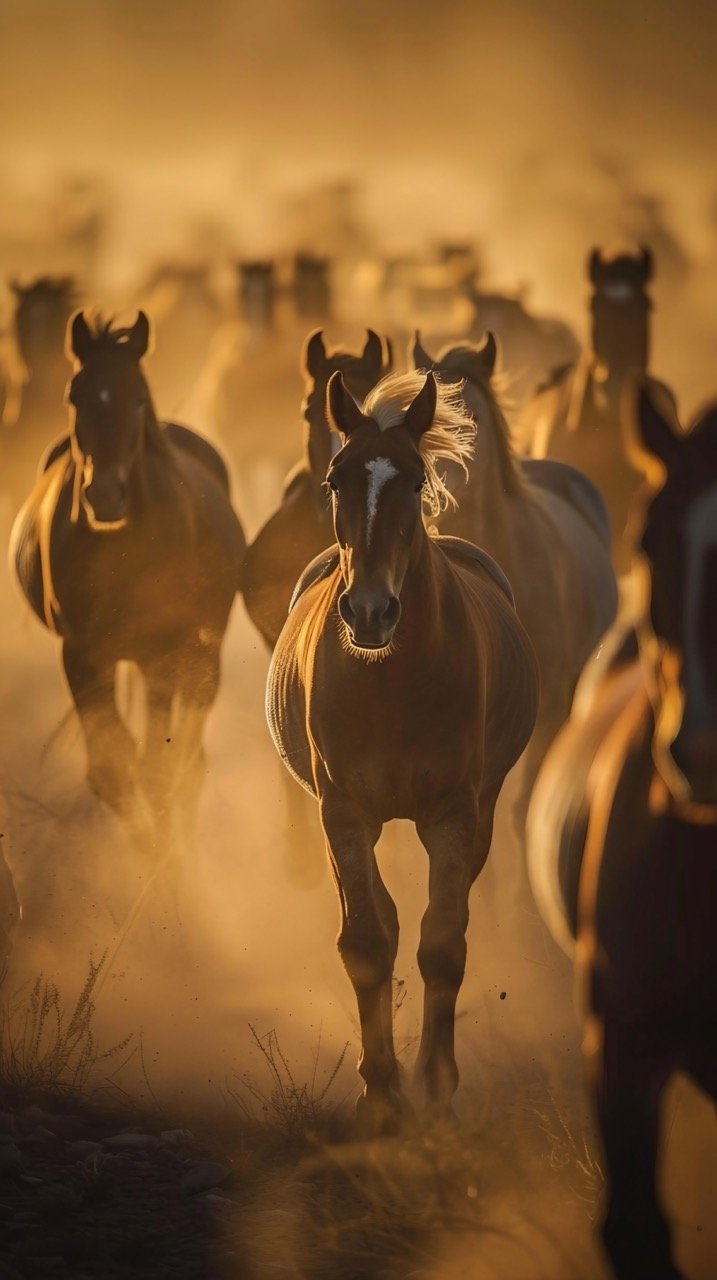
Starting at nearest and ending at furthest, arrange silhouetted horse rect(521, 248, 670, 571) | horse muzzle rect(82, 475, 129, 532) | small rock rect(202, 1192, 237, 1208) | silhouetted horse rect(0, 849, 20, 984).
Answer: small rock rect(202, 1192, 237, 1208) < silhouetted horse rect(0, 849, 20, 984) < horse muzzle rect(82, 475, 129, 532) < silhouetted horse rect(521, 248, 670, 571)

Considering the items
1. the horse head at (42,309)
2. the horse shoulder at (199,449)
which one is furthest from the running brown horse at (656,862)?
the horse head at (42,309)

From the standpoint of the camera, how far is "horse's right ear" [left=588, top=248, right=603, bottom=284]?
8344 mm

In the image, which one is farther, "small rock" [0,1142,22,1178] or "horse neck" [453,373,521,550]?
"horse neck" [453,373,521,550]

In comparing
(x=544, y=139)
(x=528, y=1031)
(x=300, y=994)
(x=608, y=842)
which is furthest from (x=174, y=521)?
(x=544, y=139)

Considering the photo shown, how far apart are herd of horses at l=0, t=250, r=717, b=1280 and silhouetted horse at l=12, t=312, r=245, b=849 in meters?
0.01

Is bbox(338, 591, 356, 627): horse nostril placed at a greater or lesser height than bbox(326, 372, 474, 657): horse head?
lesser

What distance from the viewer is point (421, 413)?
15.3 feet

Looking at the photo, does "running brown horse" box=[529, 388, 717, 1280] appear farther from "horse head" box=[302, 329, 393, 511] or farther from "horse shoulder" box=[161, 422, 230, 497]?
"horse shoulder" box=[161, 422, 230, 497]

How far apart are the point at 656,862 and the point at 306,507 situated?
192 inches

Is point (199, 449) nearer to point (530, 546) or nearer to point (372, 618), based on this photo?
point (530, 546)

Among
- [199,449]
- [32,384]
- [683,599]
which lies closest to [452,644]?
[683,599]

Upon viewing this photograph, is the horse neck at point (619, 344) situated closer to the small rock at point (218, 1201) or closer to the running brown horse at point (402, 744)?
the running brown horse at point (402, 744)

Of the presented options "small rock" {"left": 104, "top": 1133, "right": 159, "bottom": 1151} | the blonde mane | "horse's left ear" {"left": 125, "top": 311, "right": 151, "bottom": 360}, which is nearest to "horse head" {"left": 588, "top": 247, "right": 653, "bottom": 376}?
"horse's left ear" {"left": 125, "top": 311, "right": 151, "bottom": 360}

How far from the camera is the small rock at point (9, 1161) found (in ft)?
15.3
